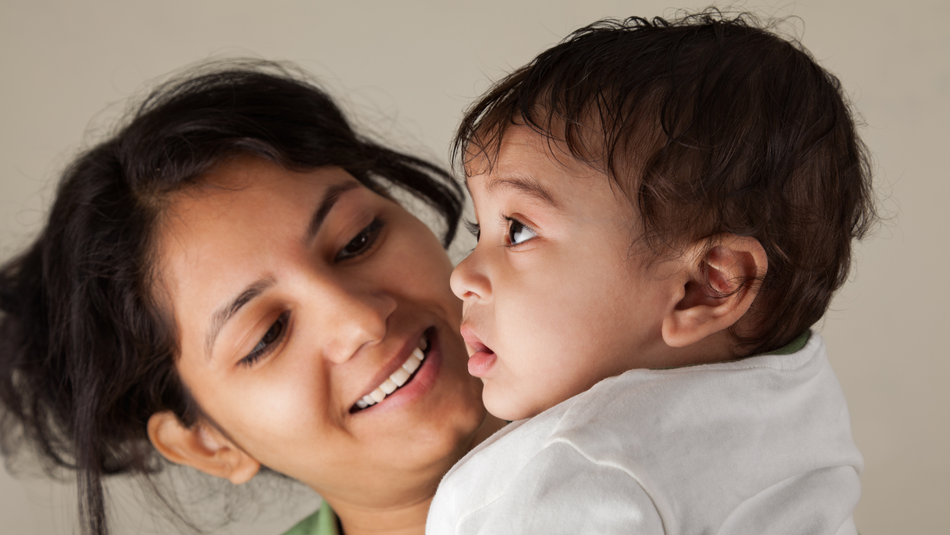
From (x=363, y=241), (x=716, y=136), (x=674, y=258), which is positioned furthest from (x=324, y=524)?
(x=716, y=136)

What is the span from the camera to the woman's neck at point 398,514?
1.29 meters

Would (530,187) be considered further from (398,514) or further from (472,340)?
(398,514)

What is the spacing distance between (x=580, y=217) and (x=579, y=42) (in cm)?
24

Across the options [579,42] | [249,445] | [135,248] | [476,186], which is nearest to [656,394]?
[476,186]

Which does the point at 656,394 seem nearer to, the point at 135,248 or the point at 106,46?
the point at 135,248

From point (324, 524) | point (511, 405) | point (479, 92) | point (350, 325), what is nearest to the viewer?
point (511, 405)

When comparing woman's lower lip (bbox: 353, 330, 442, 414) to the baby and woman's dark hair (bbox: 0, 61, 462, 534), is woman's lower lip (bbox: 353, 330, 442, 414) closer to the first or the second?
the baby

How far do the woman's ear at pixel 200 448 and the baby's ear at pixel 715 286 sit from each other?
0.83 m

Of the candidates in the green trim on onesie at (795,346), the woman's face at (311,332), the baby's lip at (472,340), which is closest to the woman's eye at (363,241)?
the woman's face at (311,332)

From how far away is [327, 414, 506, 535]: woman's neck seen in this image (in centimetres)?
129

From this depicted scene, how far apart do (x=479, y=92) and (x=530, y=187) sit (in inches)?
51.5

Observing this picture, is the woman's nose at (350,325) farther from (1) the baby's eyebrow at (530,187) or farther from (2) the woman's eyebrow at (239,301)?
(1) the baby's eyebrow at (530,187)

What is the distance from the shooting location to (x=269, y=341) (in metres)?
1.13

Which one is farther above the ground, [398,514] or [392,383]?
[392,383]
